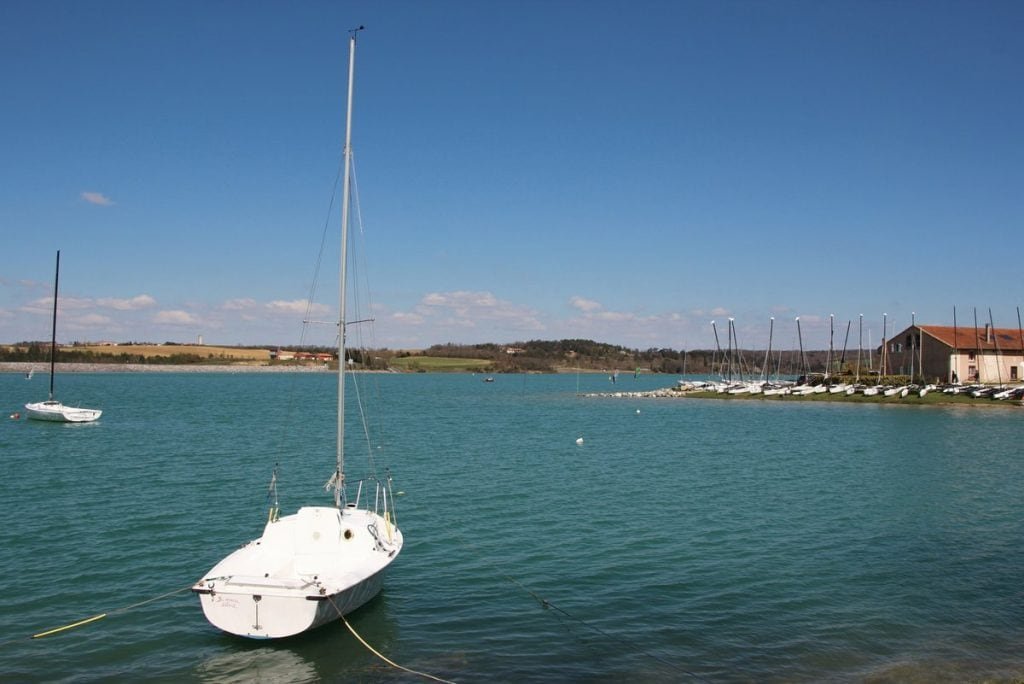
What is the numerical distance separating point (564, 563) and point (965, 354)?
92.1m

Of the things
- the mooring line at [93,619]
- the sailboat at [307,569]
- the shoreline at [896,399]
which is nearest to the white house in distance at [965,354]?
the shoreline at [896,399]

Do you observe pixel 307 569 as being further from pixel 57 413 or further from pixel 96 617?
pixel 57 413

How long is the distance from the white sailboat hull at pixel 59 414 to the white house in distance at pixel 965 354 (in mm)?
90370

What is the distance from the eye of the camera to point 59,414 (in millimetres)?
56094

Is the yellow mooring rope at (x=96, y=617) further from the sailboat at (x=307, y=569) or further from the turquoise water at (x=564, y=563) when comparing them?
the sailboat at (x=307, y=569)

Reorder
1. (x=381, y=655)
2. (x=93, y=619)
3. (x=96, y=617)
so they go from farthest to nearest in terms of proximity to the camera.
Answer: (x=96, y=617) → (x=93, y=619) → (x=381, y=655)

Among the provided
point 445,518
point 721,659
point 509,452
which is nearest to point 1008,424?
point 509,452

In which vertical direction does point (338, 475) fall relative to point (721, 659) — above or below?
above

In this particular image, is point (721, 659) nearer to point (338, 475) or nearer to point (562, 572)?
point (562, 572)

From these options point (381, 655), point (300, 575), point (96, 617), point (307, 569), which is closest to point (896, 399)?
point (381, 655)

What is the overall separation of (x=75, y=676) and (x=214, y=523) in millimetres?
10854

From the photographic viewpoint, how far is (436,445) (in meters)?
45.8

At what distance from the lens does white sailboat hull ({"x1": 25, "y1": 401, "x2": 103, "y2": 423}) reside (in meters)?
A: 56.2

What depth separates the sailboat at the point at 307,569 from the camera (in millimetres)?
12898
